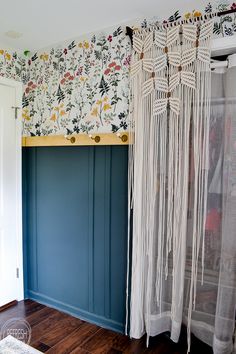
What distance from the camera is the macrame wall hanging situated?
183 centimetres

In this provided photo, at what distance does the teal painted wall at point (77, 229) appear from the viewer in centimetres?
221

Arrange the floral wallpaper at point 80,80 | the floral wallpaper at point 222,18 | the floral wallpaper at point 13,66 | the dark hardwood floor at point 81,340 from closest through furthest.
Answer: the floral wallpaper at point 222,18 < the dark hardwood floor at point 81,340 < the floral wallpaper at point 80,80 < the floral wallpaper at point 13,66

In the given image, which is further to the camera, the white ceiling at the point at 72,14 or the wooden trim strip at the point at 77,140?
the wooden trim strip at the point at 77,140

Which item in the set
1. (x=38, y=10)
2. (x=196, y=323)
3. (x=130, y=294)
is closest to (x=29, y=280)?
(x=130, y=294)

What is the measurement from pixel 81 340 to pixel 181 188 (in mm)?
1396

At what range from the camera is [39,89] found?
104 inches

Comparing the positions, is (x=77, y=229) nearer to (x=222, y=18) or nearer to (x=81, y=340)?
(x=81, y=340)

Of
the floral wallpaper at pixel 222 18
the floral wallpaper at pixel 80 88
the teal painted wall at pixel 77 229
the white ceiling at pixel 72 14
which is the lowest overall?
the teal painted wall at pixel 77 229

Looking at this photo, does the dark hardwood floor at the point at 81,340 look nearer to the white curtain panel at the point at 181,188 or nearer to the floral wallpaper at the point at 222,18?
the white curtain panel at the point at 181,188

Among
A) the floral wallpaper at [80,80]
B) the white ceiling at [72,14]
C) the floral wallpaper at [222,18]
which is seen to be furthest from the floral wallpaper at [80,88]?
the floral wallpaper at [222,18]

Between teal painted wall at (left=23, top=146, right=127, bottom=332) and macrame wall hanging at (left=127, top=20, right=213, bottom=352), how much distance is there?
7.1 inches

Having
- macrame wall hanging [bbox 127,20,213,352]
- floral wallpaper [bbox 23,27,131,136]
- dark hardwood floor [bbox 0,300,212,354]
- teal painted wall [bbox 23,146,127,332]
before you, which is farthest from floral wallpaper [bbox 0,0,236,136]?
dark hardwood floor [bbox 0,300,212,354]

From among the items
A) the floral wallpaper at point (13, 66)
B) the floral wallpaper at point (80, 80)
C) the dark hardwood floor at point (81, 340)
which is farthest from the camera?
the floral wallpaper at point (13, 66)

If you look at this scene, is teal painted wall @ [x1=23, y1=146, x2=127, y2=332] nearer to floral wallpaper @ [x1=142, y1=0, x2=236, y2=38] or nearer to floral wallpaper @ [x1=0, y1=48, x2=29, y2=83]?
floral wallpaper @ [x1=0, y1=48, x2=29, y2=83]
